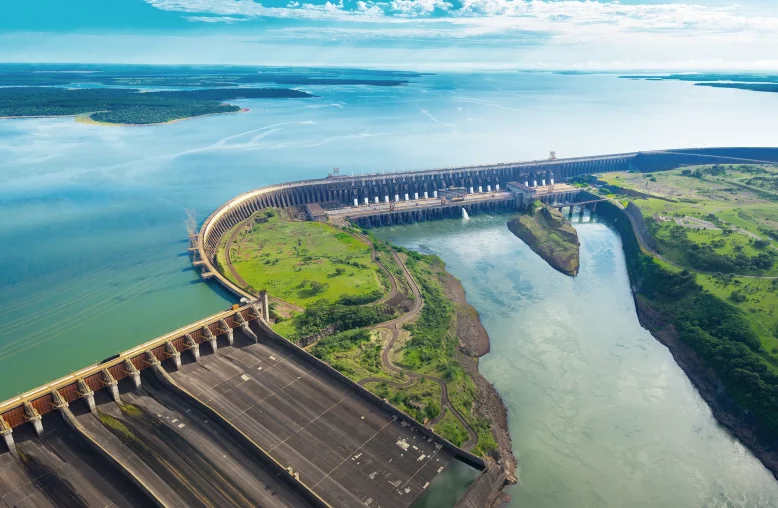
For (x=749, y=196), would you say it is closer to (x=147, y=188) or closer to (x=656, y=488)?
(x=656, y=488)

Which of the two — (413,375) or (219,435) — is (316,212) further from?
(219,435)

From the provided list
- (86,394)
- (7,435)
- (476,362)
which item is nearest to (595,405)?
(476,362)

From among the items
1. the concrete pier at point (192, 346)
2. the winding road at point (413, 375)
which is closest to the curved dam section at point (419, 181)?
the concrete pier at point (192, 346)

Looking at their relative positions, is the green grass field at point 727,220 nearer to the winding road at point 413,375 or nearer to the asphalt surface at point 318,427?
the winding road at point 413,375

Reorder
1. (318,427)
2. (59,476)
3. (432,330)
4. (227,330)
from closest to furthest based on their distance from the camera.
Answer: (59,476), (318,427), (227,330), (432,330)

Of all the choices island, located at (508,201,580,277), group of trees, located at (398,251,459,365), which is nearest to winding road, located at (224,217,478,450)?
group of trees, located at (398,251,459,365)

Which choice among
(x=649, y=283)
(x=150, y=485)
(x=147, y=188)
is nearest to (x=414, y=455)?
(x=150, y=485)

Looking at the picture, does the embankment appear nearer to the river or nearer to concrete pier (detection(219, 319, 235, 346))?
the river
